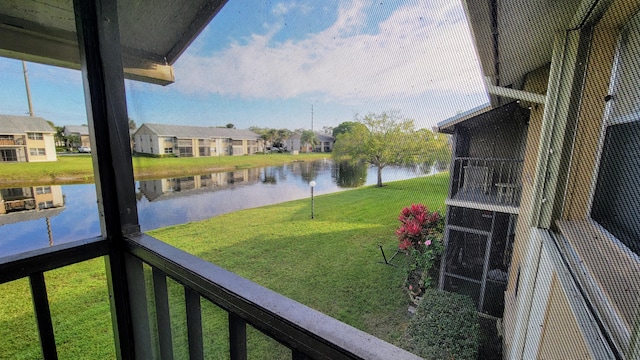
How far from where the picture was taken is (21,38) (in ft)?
3.54

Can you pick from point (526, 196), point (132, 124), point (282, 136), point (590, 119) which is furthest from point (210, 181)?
point (590, 119)

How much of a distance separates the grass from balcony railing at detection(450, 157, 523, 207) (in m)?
0.04

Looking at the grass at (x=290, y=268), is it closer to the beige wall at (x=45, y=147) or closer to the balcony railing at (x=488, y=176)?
the balcony railing at (x=488, y=176)

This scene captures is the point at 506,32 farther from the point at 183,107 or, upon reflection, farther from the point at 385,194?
the point at 183,107

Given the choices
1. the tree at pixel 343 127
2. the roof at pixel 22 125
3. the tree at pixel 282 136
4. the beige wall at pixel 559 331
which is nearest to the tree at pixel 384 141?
the tree at pixel 343 127

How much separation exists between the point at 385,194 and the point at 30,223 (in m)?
1.33

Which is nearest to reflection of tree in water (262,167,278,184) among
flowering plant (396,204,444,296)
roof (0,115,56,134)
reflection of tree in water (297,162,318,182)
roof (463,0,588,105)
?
reflection of tree in water (297,162,318,182)

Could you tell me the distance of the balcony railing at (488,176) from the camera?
56 cm

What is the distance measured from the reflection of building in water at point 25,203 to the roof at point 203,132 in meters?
0.46

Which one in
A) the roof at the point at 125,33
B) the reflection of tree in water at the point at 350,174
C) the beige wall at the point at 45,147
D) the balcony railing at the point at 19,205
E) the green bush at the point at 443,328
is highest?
the roof at the point at 125,33

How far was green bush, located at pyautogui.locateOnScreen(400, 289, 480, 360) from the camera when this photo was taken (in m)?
0.69

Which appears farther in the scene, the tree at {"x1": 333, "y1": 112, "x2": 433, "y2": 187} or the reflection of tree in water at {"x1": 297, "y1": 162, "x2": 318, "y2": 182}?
the reflection of tree in water at {"x1": 297, "y1": 162, "x2": 318, "y2": 182}

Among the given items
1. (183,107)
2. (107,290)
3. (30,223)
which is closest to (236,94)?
(183,107)

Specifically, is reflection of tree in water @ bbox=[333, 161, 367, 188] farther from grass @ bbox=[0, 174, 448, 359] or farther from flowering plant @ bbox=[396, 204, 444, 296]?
flowering plant @ bbox=[396, 204, 444, 296]
